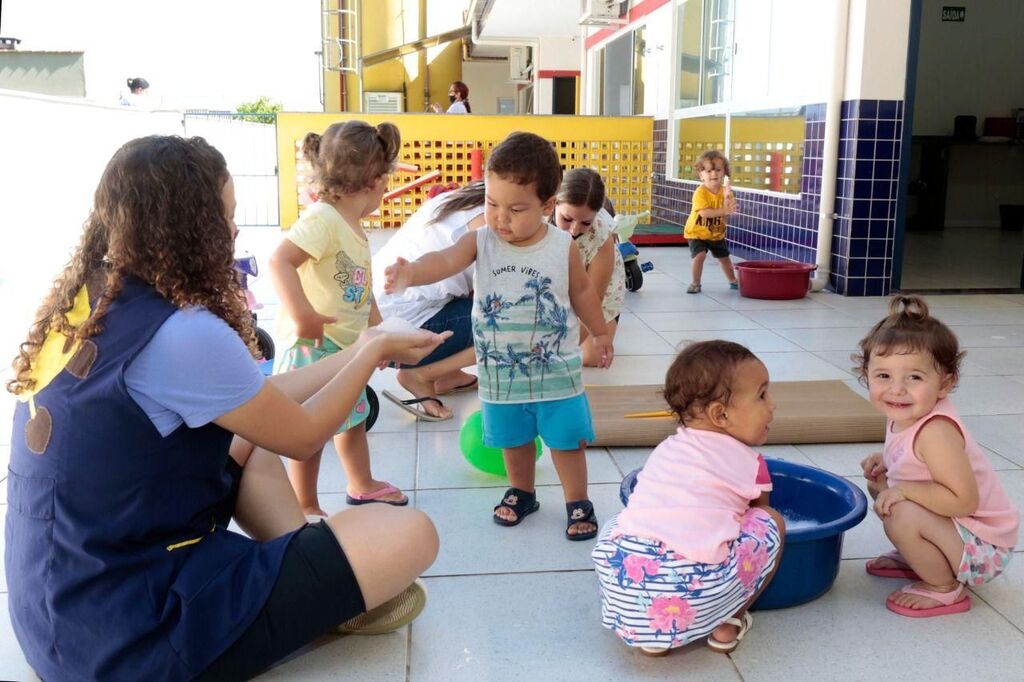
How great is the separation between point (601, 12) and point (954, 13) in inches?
154

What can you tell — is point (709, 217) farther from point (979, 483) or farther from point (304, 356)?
point (979, 483)

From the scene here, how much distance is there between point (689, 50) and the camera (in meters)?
8.39

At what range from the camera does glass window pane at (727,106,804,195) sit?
602 centimetres

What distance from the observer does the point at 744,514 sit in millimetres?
1684

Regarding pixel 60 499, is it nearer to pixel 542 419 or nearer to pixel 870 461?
pixel 542 419

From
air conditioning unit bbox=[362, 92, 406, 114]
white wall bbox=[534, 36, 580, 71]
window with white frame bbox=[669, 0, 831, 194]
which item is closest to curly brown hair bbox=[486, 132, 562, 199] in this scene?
window with white frame bbox=[669, 0, 831, 194]

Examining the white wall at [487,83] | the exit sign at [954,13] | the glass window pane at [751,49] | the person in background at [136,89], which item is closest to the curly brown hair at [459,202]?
the glass window pane at [751,49]

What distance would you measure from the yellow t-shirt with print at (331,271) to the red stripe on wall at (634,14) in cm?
744

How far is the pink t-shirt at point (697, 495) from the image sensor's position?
1.60m

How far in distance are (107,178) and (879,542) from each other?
1.81m

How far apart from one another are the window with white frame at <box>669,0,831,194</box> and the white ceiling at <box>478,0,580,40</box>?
3.11 meters

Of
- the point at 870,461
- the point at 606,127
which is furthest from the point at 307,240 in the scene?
the point at 606,127

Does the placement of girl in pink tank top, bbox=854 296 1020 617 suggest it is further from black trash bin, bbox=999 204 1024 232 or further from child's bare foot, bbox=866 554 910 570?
black trash bin, bbox=999 204 1024 232

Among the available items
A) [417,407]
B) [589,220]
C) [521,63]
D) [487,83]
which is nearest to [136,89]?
[521,63]
